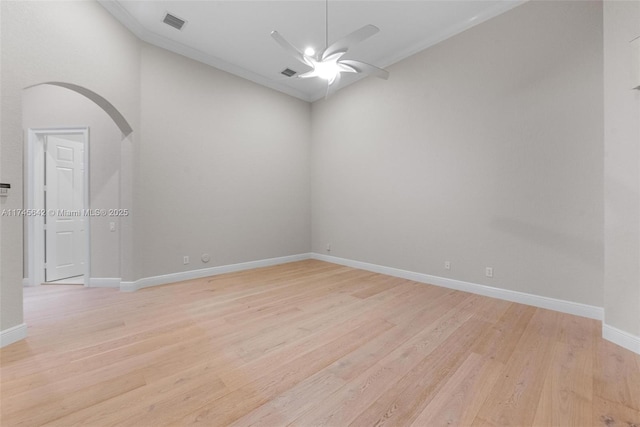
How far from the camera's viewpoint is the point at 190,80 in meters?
4.16

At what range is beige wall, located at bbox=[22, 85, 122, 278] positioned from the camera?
3.77 meters

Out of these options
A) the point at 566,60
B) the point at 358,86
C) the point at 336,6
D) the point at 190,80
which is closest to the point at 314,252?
the point at 358,86

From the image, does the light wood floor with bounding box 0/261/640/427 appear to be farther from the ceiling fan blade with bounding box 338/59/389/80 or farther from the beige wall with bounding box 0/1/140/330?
the ceiling fan blade with bounding box 338/59/389/80

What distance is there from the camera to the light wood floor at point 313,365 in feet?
4.75

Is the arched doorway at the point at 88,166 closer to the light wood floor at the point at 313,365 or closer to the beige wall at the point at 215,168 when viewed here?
the beige wall at the point at 215,168

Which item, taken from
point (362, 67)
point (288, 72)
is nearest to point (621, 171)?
point (362, 67)

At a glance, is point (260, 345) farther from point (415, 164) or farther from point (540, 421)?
point (415, 164)

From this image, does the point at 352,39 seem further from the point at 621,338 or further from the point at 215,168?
the point at 621,338

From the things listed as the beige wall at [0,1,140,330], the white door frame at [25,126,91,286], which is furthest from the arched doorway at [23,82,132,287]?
the beige wall at [0,1,140,330]

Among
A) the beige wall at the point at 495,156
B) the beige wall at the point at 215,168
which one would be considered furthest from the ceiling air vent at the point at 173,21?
the beige wall at the point at 495,156

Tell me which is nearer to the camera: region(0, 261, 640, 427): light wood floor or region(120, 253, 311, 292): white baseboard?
region(0, 261, 640, 427): light wood floor

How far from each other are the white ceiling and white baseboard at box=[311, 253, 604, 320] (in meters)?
3.51

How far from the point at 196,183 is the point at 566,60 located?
5129mm

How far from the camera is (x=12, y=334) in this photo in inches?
85.8
